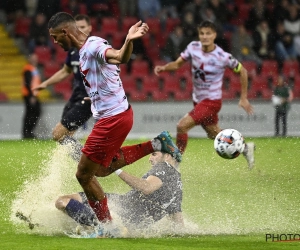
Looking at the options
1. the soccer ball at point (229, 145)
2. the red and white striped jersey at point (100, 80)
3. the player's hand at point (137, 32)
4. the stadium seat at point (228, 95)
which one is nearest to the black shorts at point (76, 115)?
the soccer ball at point (229, 145)

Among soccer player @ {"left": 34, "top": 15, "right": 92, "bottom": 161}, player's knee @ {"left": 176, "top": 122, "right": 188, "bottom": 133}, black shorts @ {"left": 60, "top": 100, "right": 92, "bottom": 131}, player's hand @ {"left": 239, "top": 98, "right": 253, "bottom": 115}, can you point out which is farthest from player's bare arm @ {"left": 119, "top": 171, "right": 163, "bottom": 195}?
player's hand @ {"left": 239, "top": 98, "right": 253, "bottom": 115}

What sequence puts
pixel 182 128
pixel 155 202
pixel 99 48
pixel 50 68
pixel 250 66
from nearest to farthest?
pixel 99 48
pixel 155 202
pixel 182 128
pixel 50 68
pixel 250 66

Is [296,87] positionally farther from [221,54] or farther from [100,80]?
[100,80]

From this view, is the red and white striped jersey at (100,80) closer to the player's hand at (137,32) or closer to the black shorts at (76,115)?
the player's hand at (137,32)

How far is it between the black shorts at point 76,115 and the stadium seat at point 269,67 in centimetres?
1097

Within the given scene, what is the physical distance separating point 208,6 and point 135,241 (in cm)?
1503

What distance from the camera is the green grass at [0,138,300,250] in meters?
7.27

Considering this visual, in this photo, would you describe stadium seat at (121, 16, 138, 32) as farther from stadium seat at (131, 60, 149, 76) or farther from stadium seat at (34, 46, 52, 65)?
stadium seat at (34, 46, 52, 65)

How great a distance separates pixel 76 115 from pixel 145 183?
13.4 ft

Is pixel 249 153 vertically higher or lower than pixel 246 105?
lower

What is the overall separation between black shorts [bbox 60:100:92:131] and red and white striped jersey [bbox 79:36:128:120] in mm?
3742

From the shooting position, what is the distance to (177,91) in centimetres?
2098

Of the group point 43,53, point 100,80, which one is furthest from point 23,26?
point 100,80

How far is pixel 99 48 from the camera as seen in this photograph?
23.7 feet
